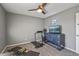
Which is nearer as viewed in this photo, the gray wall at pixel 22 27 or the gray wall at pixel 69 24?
the gray wall at pixel 69 24

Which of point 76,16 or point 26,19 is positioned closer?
point 76,16

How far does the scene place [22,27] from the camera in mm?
3473

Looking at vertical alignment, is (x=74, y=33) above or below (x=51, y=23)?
below

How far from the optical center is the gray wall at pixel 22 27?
124 inches

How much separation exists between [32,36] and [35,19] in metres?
0.97

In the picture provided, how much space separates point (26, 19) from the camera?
3.48m

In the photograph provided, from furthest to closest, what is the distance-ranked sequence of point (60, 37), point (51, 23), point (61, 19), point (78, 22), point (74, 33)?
1. point (51, 23)
2. point (61, 19)
3. point (60, 37)
4. point (74, 33)
5. point (78, 22)

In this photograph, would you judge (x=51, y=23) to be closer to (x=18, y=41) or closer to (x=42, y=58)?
(x=18, y=41)

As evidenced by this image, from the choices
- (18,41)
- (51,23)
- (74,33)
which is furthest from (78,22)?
(18,41)

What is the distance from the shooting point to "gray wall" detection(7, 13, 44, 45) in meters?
3.14

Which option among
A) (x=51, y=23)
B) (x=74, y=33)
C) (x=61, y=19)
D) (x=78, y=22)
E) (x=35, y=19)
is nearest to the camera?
(x=78, y=22)

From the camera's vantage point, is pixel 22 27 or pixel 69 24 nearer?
pixel 69 24

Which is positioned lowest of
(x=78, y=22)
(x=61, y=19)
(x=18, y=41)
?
(x=18, y=41)

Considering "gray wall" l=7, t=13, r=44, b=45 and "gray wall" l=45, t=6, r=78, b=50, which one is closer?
"gray wall" l=45, t=6, r=78, b=50
